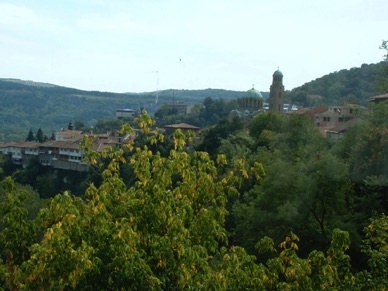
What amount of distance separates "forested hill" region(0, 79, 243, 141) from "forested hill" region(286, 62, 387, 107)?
54.0 metres

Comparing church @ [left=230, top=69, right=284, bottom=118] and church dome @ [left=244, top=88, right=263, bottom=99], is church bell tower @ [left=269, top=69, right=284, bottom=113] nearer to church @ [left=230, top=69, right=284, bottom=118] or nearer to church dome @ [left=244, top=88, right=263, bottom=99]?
church @ [left=230, top=69, right=284, bottom=118]

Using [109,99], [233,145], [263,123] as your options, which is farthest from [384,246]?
[109,99]

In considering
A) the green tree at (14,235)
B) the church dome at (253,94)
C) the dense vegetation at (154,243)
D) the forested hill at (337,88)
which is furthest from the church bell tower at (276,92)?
the green tree at (14,235)

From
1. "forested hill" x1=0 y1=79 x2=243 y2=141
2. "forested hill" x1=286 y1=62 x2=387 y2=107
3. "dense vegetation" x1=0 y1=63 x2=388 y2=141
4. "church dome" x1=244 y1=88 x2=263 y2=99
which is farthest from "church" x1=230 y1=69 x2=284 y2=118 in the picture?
"forested hill" x1=0 y1=79 x2=243 y2=141

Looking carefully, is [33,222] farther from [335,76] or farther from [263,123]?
[335,76]

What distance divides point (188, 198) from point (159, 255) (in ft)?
4.92

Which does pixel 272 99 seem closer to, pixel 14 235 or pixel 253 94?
pixel 253 94

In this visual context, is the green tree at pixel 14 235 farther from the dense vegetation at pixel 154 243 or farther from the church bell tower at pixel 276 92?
the church bell tower at pixel 276 92

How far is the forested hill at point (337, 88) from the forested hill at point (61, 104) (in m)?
54.0

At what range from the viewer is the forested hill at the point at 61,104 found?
165500 millimetres

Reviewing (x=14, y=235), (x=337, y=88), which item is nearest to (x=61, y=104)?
(x=337, y=88)

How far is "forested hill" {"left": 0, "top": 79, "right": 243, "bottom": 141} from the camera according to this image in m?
166

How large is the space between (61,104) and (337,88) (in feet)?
376

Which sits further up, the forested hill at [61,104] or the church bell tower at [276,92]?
the church bell tower at [276,92]
